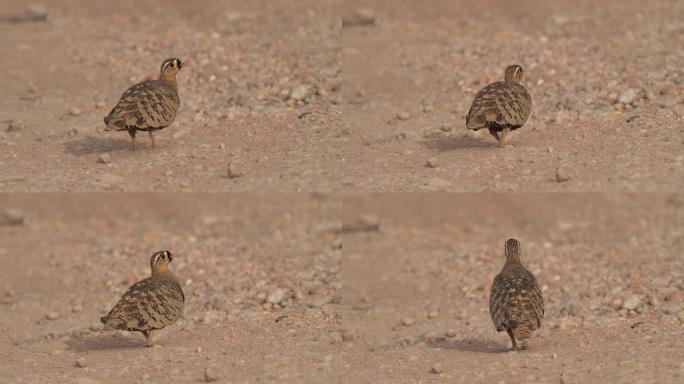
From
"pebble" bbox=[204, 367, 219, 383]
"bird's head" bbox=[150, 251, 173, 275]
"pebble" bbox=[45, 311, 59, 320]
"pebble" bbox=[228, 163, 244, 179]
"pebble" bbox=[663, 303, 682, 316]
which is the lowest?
"pebble" bbox=[204, 367, 219, 383]

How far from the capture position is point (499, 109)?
17.8 m

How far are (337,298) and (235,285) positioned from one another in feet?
4.76

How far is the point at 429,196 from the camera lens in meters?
24.4

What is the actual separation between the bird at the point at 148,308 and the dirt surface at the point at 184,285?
399 millimetres

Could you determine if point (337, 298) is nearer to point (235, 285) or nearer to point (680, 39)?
point (235, 285)

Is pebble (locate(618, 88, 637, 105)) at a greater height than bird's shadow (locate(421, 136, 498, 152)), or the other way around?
pebble (locate(618, 88, 637, 105))

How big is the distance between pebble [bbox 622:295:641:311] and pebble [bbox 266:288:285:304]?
4.39 m

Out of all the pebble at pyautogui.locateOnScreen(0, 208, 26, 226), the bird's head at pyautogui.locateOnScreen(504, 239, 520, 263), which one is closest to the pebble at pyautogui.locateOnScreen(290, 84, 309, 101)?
the bird's head at pyautogui.locateOnScreen(504, 239, 520, 263)

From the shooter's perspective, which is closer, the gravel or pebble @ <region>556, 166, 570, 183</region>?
the gravel

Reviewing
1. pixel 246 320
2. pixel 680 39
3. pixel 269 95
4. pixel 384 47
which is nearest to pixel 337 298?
pixel 246 320

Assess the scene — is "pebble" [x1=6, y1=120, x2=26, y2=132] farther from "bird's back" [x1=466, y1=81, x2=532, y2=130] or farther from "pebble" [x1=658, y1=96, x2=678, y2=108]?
"pebble" [x1=658, y1=96, x2=678, y2=108]

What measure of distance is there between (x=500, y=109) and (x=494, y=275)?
357 cm

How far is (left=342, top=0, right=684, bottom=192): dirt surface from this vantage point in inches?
722

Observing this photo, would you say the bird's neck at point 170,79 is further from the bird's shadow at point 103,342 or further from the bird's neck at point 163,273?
the bird's shadow at point 103,342
